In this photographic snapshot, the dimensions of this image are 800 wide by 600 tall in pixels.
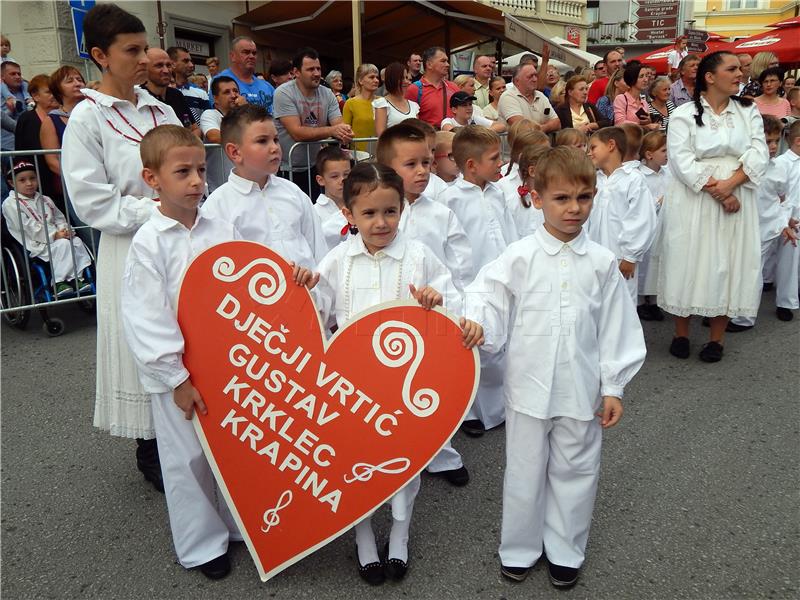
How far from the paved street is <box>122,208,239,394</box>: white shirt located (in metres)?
0.79

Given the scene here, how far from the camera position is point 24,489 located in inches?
118

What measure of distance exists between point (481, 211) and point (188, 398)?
1968 mm

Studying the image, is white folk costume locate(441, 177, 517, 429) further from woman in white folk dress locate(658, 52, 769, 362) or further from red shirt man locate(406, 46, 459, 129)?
red shirt man locate(406, 46, 459, 129)

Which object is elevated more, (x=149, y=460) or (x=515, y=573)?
(x=149, y=460)

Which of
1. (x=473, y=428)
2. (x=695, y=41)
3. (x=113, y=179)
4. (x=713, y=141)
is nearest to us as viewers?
(x=113, y=179)

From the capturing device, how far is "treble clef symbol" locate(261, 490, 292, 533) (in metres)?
2.28

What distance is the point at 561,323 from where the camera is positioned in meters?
2.23

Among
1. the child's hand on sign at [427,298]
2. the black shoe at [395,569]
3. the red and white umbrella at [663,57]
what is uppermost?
the red and white umbrella at [663,57]

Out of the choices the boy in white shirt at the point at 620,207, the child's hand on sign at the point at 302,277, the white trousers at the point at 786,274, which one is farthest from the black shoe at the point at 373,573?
the white trousers at the point at 786,274

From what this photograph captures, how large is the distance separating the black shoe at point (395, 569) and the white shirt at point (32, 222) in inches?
167

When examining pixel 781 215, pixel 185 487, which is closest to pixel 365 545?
pixel 185 487

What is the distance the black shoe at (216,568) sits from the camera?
239 centimetres

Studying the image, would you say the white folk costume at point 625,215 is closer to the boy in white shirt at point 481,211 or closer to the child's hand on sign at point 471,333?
the boy in white shirt at point 481,211

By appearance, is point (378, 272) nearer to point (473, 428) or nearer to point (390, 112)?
point (473, 428)
